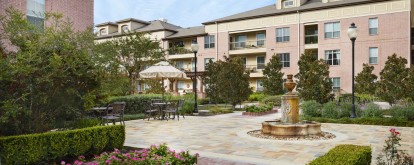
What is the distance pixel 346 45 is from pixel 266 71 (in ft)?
27.5

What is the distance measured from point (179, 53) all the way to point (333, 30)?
19.7 m

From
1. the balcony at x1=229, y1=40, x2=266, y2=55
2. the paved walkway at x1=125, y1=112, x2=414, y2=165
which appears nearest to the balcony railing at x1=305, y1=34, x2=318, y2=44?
the balcony at x1=229, y1=40, x2=266, y2=55

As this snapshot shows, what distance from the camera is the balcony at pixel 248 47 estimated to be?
38903mm

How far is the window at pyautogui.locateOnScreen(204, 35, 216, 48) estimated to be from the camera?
4207cm

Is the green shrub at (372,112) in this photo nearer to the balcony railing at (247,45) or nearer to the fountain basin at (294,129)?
the fountain basin at (294,129)

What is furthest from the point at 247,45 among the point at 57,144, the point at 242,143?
the point at 57,144

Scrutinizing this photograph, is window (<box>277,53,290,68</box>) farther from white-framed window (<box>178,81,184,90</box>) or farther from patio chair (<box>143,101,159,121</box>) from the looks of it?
patio chair (<box>143,101,159,121</box>)

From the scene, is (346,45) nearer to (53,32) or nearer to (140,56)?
(140,56)

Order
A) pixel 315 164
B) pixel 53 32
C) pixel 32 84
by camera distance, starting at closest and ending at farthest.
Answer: pixel 315 164
pixel 32 84
pixel 53 32

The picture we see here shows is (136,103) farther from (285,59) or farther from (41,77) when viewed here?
(285,59)

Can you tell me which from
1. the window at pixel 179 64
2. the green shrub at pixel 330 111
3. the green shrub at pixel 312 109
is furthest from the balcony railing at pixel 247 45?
the green shrub at pixel 330 111

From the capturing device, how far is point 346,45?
1312 inches

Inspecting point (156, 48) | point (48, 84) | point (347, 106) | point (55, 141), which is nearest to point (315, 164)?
point (55, 141)

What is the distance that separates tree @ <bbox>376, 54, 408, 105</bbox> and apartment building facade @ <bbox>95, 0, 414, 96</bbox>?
1151 centimetres
